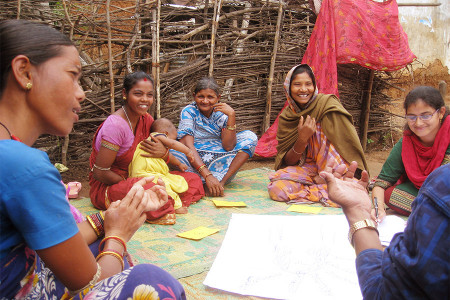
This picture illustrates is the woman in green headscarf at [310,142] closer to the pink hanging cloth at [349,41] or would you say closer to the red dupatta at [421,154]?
the red dupatta at [421,154]

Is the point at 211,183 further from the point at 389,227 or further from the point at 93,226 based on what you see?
the point at 93,226

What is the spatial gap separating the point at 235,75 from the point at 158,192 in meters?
3.90

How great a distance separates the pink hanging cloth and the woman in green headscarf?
1.58 m

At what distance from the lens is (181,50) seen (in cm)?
449

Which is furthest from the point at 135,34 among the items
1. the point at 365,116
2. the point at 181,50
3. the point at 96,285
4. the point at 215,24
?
the point at 365,116

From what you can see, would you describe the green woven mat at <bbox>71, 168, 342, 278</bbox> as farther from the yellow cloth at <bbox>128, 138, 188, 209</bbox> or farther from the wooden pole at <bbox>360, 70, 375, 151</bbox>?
the wooden pole at <bbox>360, 70, 375, 151</bbox>

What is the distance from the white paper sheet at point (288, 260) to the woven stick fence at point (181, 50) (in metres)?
2.60

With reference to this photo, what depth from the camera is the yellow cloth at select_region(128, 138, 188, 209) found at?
2.96 m

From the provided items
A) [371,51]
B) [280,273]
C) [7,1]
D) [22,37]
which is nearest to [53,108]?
[22,37]

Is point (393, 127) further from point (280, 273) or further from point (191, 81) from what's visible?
point (280, 273)

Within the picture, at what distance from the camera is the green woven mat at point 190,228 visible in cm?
203

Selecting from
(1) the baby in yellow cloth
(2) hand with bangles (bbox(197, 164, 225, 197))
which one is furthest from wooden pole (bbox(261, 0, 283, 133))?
(1) the baby in yellow cloth

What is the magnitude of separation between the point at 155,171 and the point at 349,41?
355cm

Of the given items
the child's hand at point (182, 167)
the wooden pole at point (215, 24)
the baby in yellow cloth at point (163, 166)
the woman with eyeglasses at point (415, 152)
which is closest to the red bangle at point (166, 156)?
the baby in yellow cloth at point (163, 166)
